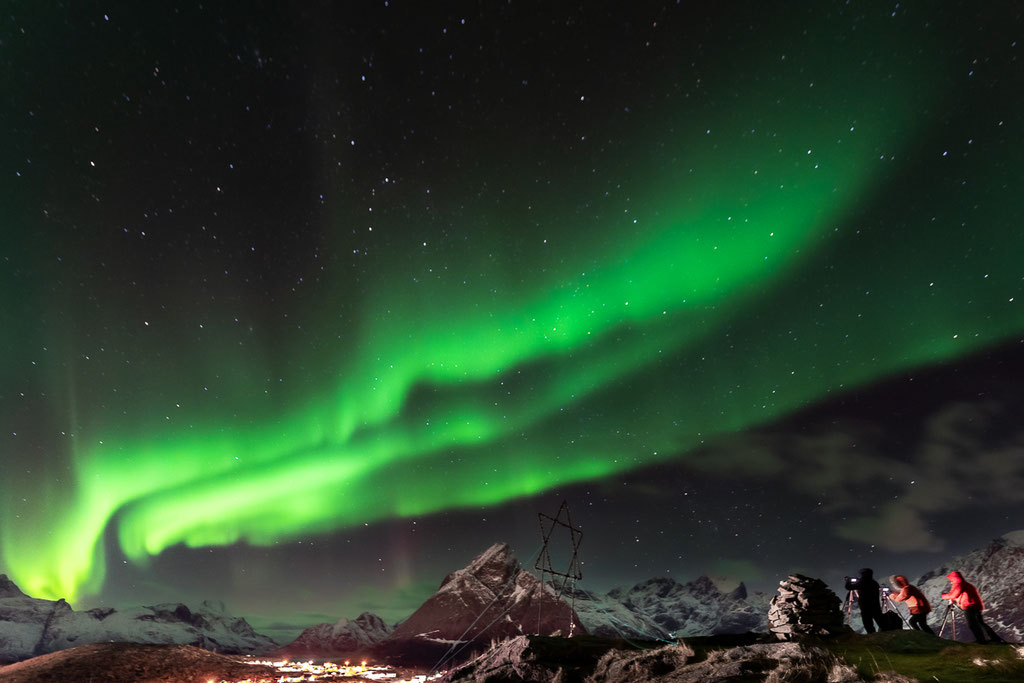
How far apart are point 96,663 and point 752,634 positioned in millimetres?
41885

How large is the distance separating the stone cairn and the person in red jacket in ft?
10.7

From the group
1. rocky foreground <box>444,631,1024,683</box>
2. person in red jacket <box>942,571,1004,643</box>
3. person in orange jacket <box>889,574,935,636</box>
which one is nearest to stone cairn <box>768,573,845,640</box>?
rocky foreground <box>444,631,1024,683</box>

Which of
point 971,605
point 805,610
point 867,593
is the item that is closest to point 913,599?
point 867,593

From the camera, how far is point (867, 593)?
18.3m

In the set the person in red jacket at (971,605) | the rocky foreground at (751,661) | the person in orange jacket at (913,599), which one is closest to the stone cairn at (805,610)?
the rocky foreground at (751,661)

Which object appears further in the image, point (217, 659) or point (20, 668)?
point (217, 659)

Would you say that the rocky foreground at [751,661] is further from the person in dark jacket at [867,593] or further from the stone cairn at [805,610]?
the person in dark jacket at [867,593]

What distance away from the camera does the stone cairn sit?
→ 685 inches

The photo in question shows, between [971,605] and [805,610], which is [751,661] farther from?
[971,605]

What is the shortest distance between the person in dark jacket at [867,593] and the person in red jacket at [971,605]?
7.69ft

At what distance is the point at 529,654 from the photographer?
17484 mm

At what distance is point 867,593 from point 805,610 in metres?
2.55

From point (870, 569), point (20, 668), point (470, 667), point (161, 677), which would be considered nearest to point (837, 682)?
point (870, 569)

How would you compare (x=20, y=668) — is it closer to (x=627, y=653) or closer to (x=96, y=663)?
(x=96, y=663)
